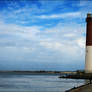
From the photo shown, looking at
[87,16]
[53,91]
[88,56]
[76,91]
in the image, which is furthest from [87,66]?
[76,91]

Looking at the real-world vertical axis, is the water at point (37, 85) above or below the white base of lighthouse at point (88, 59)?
below

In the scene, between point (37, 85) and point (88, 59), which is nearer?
point (37, 85)

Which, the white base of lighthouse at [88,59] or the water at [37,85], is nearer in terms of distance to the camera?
the water at [37,85]

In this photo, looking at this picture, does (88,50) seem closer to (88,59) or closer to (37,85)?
(88,59)

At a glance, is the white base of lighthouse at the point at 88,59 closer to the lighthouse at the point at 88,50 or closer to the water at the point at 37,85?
the lighthouse at the point at 88,50

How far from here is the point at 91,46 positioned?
119 ft

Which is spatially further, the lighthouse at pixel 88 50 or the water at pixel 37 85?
the lighthouse at pixel 88 50

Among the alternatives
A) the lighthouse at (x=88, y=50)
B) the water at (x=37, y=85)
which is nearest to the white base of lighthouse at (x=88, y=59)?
the lighthouse at (x=88, y=50)

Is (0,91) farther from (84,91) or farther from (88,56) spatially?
(88,56)

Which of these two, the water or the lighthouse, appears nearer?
the water

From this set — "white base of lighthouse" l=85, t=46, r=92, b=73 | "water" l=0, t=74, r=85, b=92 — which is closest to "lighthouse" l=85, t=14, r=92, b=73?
"white base of lighthouse" l=85, t=46, r=92, b=73

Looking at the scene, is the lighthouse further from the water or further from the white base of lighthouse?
the water

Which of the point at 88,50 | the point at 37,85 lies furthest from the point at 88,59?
the point at 37,85

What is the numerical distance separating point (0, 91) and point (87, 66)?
16.1 metres
